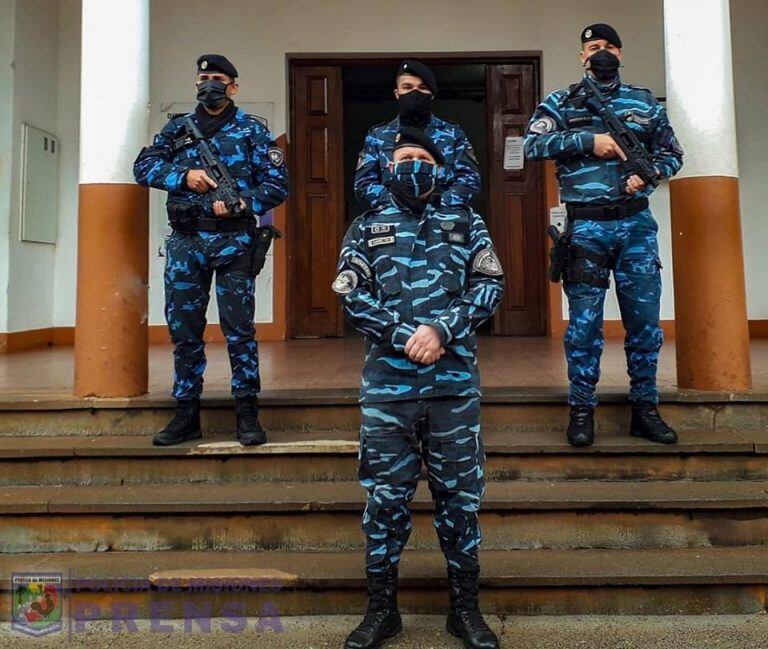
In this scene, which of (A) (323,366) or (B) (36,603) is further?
(A) (323,366)

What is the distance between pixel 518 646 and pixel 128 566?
156cm

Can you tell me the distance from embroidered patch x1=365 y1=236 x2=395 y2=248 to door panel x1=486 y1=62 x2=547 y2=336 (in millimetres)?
4551

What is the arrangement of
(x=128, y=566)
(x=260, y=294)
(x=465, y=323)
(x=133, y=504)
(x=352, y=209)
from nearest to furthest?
(x=465, y=323), (x=128, y=566), (x=133, y=504), (x=260, y=294), (x=352, y=209)

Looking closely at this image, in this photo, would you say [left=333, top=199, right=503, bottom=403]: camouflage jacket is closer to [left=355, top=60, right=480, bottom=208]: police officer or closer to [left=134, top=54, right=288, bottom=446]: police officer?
[left=355, top=60, right=480, bottom=208]: police officer

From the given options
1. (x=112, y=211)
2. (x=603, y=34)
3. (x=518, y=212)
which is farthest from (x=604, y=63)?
(x=518, y=212)

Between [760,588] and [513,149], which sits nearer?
[760,588]

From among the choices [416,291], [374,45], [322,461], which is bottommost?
[322,461]

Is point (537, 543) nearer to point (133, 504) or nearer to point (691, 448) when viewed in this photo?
point (691, 448)

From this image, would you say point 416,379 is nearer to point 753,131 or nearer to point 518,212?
point 518,212

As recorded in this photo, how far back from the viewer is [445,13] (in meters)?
6.30

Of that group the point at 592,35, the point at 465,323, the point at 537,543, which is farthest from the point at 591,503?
the point at 592,35

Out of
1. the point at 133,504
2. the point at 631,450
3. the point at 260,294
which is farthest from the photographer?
the point at 260,294

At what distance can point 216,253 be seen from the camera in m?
2.91

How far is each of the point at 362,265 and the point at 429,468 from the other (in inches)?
28.3
